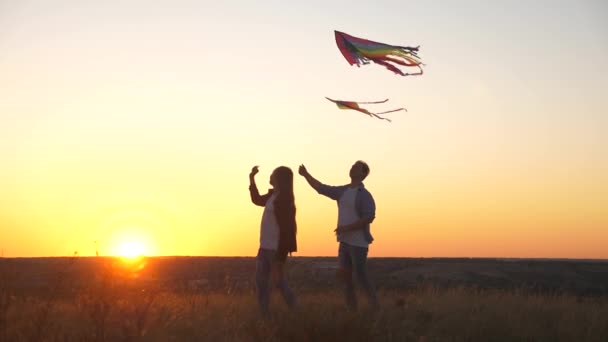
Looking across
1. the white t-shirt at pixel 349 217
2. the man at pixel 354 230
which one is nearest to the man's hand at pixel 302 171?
the man at pixel 354 230

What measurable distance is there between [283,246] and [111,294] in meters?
3.66

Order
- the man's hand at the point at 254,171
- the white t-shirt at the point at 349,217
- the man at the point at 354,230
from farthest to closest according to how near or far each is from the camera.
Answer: the man's hand at the point at 254,171 → the white t-shirt at the point at 349,217 → the man at the point at 354,230

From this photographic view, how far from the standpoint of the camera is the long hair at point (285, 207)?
365 inches

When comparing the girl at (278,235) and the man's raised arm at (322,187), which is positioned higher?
the man's raised arm at (322,187)

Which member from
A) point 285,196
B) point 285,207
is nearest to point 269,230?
point 285,207

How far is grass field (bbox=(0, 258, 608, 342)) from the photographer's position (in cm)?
627

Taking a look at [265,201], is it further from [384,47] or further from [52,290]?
[52,290]

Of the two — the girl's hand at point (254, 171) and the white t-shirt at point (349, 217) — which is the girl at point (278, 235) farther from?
the white t-shirt at point (349, 217)

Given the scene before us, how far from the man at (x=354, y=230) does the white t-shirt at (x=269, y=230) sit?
87cm

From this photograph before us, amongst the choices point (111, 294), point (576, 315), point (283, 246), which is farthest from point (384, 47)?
point (111, 294)

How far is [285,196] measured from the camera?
9383mm

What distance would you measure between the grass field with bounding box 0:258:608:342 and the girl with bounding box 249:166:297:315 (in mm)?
395

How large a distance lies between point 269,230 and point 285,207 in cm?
34

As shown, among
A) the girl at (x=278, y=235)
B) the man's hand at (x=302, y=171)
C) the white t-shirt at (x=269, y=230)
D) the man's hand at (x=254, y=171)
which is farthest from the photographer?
the man's hand at (x=302, y=171)
